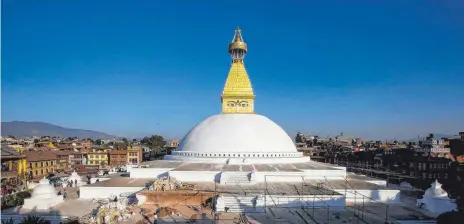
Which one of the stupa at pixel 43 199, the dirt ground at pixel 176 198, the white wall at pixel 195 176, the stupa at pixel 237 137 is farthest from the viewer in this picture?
the stupa at pixel 237 137

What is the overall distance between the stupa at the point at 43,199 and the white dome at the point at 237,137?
8688mm

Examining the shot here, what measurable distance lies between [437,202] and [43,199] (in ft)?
52.9

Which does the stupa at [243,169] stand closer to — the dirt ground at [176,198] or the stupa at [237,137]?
the stupa at [237,137]

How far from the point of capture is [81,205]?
16.5m

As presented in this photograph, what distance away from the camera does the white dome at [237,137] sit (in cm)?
2284

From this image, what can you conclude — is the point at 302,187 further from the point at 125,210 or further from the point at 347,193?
the point at 125,210

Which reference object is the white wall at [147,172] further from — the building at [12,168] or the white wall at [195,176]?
the building at [12,168]

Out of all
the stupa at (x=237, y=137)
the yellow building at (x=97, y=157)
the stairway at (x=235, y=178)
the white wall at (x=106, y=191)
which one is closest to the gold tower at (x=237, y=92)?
the stupa at (x=237, y=137)

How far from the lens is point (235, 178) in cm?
1833

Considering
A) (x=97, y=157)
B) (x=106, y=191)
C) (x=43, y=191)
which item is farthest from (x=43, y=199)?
(x=97, y=157)

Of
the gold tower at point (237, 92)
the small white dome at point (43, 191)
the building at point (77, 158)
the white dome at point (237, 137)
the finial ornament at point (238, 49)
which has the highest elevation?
the finial ornament at point (238, 49)

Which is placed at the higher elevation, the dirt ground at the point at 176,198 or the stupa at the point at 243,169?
the stupa at the point at 243,169

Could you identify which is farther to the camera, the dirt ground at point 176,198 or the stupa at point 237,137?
the stupa at point 237,137

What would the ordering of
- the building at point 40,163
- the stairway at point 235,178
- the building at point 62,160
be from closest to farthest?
the stairway at point 235,178 → the building at point 40,163 → the building at point 62,160
